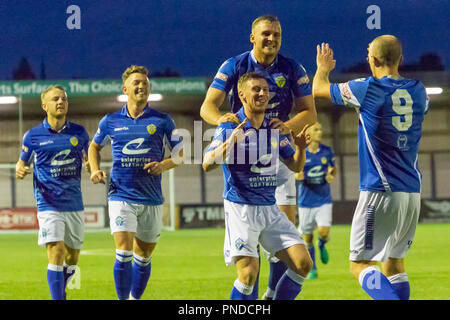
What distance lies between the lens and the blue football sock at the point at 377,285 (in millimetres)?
4664

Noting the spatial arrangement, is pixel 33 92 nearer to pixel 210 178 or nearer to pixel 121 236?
pixel 210 178

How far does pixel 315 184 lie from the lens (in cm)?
988

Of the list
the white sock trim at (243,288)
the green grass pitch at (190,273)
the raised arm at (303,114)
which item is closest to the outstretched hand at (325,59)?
the raised arm at (303,114)

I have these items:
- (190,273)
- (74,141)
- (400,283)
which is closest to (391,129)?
(400,283)

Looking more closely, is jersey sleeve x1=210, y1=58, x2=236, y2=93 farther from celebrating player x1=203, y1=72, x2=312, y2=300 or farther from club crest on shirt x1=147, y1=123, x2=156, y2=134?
club crest on shirt x1=147, y1=123, x2=156, y2=134

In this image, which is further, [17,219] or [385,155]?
[17,219]

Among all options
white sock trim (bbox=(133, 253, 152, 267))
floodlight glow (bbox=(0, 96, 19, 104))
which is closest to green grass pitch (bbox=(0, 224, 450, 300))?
white sock trim (bbox=(133, 253, 152, 267))

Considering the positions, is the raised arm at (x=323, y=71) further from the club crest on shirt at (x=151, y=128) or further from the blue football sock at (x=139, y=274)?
the blue football sock at (x=139, y=274)

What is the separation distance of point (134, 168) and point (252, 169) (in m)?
1.54

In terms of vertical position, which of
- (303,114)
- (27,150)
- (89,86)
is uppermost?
(89,86)

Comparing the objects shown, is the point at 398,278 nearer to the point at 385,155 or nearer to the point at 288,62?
the point at 385,155

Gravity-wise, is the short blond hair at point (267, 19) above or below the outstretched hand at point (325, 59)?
above
